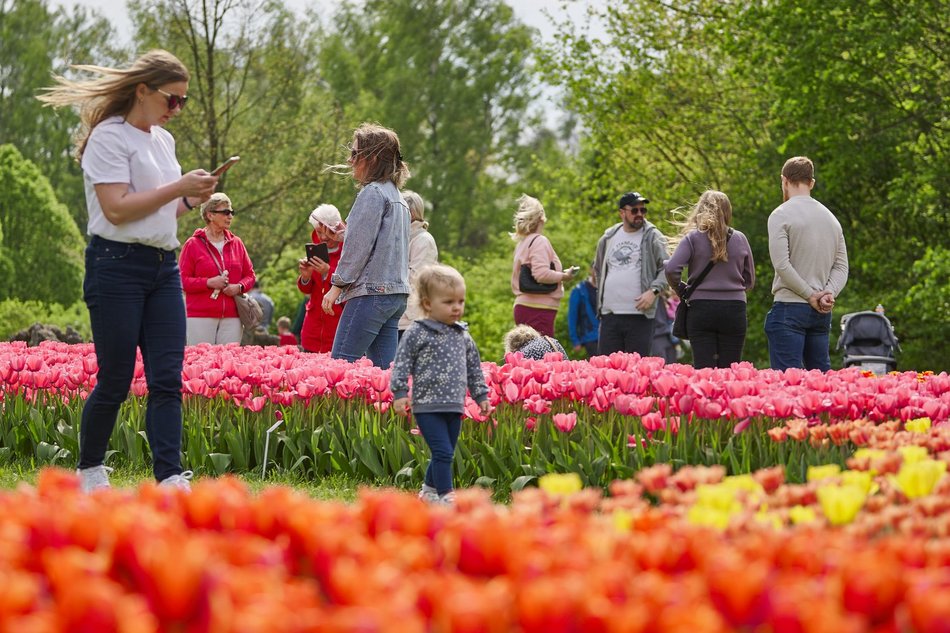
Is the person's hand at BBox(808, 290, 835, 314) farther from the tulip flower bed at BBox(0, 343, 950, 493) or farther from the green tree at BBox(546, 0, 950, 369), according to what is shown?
the green tree at BBox(546, 0, 950, 369)

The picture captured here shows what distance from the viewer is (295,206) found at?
24.7 m

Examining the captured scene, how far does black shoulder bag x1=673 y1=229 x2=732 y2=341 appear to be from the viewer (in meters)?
8.72

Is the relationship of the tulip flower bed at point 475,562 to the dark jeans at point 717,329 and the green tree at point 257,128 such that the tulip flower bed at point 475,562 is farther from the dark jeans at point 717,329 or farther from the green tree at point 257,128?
the green tree at point 257,128

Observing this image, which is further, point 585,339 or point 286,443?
point 585,339

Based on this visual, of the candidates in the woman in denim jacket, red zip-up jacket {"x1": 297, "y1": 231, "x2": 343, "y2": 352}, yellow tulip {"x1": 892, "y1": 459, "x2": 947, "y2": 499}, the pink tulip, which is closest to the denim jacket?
the woman in denim jacket

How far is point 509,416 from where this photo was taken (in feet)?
20.7

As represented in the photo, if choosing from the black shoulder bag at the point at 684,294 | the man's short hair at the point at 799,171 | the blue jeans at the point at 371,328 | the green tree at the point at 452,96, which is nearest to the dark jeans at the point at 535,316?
the black shoulder bag at the point at 684,294

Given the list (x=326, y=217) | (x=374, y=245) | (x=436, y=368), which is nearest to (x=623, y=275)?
(x=326, y=217)

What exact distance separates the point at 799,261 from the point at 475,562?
21.2ft

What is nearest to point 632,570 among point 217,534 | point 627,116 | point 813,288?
point 217,534

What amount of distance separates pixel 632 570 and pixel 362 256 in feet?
16.9

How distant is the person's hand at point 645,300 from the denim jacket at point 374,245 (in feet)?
8.84

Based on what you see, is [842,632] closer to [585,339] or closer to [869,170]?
[585,339]

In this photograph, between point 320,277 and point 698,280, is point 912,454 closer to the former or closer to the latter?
point 698,280
